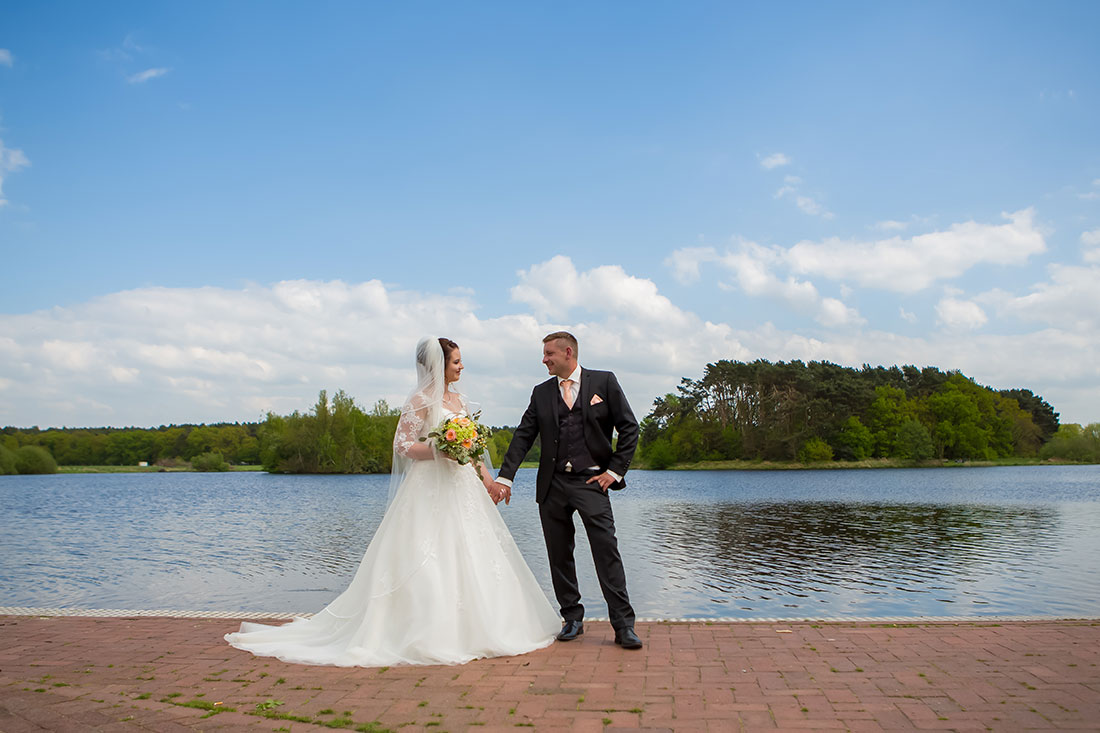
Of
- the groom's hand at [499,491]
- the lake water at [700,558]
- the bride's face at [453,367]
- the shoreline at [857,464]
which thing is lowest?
the lake water at [700,558]

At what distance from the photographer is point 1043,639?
564 cm

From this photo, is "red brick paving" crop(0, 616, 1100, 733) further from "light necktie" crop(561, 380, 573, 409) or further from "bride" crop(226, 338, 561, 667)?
"light necktie" crop(561, 380, 573, 409)

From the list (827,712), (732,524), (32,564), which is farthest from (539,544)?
(827,712)

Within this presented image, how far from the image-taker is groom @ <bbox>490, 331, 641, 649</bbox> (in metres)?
6.03

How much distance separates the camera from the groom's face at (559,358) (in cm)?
625

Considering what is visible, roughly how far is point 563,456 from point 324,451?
7605cm

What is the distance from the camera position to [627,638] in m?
5.59

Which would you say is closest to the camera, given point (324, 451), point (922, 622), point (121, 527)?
point (922, 622)

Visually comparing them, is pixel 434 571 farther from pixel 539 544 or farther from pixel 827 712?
pixel 539 544

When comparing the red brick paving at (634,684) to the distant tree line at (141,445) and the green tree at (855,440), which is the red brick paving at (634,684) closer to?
the green tree at (855,440)

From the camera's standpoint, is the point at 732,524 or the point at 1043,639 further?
the point at 732,524

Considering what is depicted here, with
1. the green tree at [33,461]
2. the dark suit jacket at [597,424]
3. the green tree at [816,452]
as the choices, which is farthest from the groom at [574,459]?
the green tree at [33,461]

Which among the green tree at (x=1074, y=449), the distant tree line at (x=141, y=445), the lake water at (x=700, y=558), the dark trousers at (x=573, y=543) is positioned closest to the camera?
the dark trousers at (x=573, y=543)

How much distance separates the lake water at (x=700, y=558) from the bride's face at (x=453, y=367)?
3.70m
